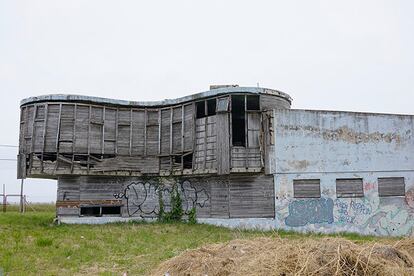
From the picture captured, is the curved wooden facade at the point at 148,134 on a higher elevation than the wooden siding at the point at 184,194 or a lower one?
higher

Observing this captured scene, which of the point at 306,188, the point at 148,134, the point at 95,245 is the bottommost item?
the point at 95,245

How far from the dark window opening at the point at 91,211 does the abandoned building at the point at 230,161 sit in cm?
6

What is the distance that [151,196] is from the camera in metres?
23.6

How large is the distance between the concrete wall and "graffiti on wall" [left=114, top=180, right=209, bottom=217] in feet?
16.1

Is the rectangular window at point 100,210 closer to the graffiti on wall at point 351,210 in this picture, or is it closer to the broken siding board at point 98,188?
the broken siding board at point 98,188

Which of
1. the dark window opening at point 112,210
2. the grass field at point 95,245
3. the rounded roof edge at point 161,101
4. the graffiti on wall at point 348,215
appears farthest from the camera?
the dark window opening at point 112,210

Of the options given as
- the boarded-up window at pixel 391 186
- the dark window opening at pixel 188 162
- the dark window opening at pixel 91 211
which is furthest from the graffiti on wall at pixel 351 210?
the dark window opening at pixel 91 211

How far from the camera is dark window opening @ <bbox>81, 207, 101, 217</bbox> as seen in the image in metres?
22.8

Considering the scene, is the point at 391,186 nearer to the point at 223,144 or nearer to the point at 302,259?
the point at 223,144

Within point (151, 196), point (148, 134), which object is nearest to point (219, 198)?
point (151, 196)

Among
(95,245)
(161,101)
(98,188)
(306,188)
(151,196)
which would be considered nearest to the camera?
(95,245)

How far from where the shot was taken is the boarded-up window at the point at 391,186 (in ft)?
71.8

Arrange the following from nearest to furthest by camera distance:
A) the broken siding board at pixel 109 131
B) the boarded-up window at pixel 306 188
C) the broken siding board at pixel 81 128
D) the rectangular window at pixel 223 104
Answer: the boarded-up window at pixel 306 188, the rectangular window at pixel 223 104, the broken siding board at pixel 81 128, the broken siding board at pixel 109 131

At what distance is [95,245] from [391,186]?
15.5 metres
